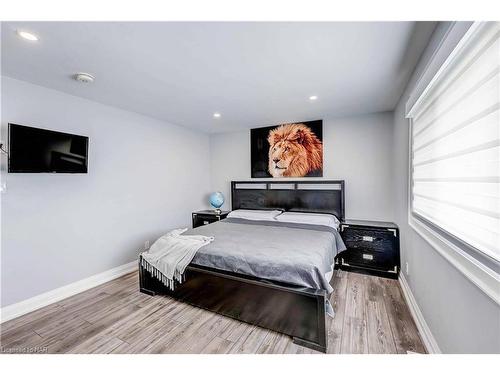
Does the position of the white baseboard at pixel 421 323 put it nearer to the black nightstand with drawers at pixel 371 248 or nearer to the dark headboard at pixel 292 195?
the black nightstand with drawers at pixel 371 248

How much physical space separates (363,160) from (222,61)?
2695mm

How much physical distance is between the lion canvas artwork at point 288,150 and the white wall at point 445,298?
55.0 inches

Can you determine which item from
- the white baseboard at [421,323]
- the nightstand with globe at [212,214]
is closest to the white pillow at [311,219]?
the white baseboard at [421,323]

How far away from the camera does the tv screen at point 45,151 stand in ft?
6.53

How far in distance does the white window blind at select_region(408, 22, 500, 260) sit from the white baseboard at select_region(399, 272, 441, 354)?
2.73 feet

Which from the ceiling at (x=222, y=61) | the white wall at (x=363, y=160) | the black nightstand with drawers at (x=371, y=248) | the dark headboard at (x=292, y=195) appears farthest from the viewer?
the dark headboard at (x=292, y=195)

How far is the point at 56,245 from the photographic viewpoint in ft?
7.98

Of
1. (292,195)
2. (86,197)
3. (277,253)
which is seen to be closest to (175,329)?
(277,253)

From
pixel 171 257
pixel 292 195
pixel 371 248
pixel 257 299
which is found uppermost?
pixel 292 195

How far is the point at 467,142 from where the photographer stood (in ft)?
3.96

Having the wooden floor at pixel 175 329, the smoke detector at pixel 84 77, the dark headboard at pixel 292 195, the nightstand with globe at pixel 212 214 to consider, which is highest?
the smoke detector at pixel 84 77

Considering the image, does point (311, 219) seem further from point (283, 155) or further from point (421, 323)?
point (421, 323)

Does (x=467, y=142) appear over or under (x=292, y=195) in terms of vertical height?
over

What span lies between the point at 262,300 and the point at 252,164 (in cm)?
282
